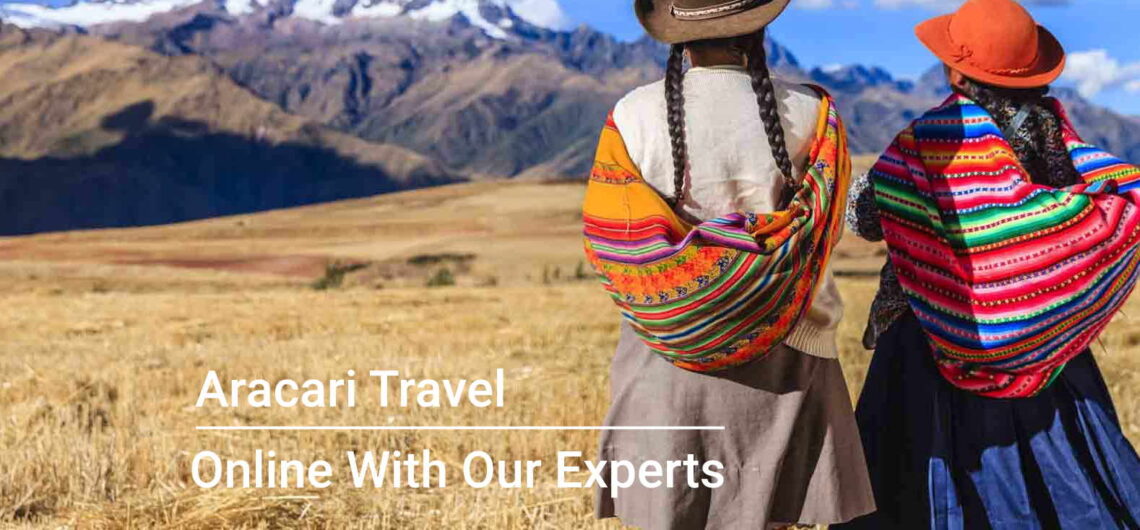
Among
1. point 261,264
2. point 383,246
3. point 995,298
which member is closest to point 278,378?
point 995,298

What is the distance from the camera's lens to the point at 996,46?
12.7 ft

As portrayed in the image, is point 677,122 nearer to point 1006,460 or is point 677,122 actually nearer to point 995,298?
point 995,298

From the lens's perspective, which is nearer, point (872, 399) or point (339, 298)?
point (872, 399)

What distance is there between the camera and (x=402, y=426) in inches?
295

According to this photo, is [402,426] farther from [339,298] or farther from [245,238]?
[245,238]

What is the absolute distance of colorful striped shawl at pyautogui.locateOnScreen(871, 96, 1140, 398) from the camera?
372 cm

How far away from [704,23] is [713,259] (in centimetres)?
70

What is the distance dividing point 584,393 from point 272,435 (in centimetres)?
235

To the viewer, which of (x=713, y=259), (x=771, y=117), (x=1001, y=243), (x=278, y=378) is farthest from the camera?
(x=278, y=378)

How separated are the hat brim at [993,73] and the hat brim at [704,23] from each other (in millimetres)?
817

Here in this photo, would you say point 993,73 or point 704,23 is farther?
point 993,73

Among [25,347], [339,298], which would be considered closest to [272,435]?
[25,347]

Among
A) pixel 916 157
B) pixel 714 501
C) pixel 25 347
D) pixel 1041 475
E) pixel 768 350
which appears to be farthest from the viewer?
pixel 25 347

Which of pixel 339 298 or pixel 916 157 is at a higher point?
pixel 339 298
